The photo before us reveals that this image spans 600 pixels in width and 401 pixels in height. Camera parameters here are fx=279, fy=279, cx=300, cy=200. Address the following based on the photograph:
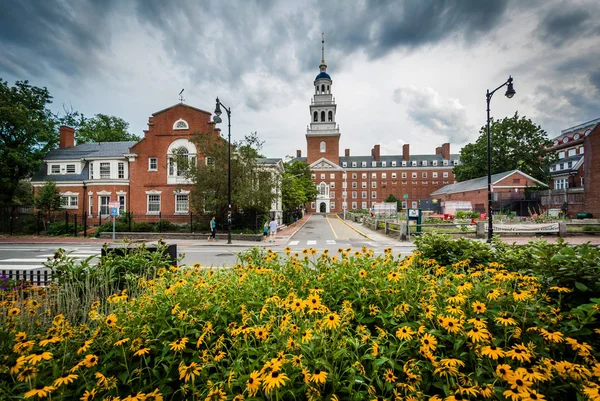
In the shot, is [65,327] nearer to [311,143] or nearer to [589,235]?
[589,235]

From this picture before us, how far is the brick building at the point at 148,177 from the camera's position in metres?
30.8

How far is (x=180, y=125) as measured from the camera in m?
31.1

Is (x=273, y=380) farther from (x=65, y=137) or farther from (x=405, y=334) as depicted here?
(x=65, y=137)

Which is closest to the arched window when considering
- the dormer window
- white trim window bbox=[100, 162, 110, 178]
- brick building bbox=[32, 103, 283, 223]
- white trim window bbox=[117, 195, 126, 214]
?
brick building bbox=[32, 103, 283, 223]

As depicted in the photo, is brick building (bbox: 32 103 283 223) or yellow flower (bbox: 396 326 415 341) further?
brick building (bbox: 32 103 283 223)

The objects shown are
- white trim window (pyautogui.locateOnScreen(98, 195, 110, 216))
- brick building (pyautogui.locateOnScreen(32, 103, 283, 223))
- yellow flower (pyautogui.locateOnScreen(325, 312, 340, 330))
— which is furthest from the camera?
white trim window (pyautogui.locateOnScreen(98, 195, 110, 216))

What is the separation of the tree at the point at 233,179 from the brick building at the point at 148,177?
16.4ft

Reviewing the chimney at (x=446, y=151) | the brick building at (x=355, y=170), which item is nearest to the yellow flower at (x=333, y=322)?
the brick building at (x=355, y=170)

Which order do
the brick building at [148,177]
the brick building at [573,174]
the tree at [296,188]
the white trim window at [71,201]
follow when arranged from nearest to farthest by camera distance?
1. the brick building at [148,177]
2. the white trim window at [71,201]
3. the brick building at [573,174]
4. the tree at [296,188]

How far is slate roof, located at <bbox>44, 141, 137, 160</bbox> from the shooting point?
110 ft

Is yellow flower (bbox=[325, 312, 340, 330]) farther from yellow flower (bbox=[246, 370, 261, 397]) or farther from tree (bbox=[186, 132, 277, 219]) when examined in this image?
tree (bbox=[186, 132, 277, 219])

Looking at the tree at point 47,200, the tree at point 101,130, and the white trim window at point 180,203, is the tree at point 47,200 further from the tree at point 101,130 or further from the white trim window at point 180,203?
the tree at point 101,130

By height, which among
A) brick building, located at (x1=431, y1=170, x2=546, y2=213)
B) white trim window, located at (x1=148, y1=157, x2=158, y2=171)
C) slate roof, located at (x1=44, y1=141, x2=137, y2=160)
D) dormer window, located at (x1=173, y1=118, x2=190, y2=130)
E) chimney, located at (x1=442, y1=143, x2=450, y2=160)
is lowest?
brick building, located at (x1=431, y1=170, x2=546, y2=213)

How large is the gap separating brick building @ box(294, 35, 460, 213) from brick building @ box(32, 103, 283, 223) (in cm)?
5628
